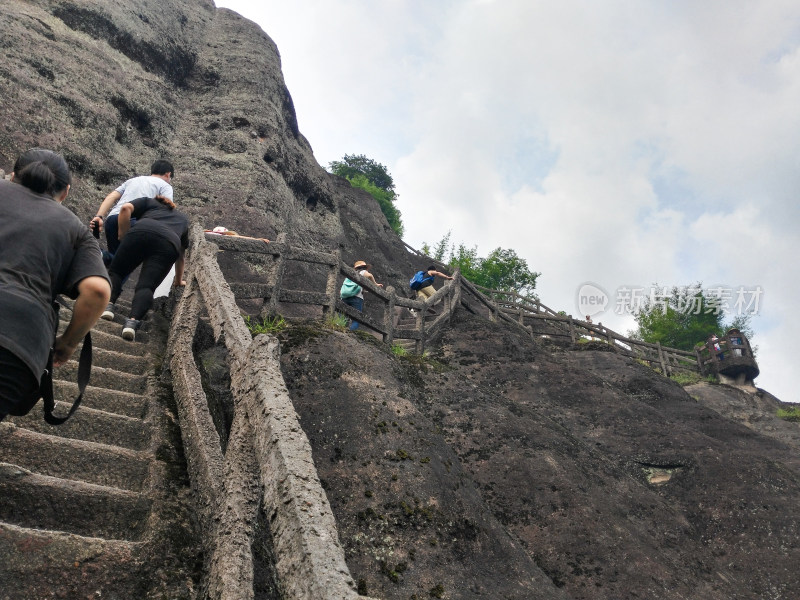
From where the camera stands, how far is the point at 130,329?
630 cm

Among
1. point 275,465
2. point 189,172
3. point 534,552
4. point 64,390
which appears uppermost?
point 189,172

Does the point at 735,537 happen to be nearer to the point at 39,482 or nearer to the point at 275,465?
the point at 275,465

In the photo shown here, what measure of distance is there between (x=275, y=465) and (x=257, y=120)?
19661 millimetres

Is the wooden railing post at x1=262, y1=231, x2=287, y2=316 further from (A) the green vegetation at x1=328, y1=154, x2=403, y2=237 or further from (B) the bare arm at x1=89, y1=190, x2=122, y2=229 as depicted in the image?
(A) the green vegetation at x1=328, y1=154, x2=403, y2=237

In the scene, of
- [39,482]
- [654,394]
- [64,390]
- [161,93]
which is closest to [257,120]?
[161,93]

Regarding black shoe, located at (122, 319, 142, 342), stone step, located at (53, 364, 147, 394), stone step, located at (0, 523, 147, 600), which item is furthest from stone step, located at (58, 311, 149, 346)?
stone step, located at (0, 523, 147, 600)

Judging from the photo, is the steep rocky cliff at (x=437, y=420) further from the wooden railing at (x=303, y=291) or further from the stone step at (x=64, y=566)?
the stone step at (x=64, y=566)

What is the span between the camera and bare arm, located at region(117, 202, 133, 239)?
692 cm

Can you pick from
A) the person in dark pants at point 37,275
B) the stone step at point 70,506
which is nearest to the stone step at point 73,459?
the stone step at point 70,506

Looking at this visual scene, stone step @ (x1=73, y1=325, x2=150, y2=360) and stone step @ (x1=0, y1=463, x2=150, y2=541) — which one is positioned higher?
stone step @ (x1=73, y1=325, x2=150, y2=360)

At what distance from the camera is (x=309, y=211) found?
A: 22.5m

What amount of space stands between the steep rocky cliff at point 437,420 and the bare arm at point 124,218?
2241 mm

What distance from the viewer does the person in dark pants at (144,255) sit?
6453mm

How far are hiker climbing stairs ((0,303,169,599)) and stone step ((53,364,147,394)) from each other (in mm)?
70
